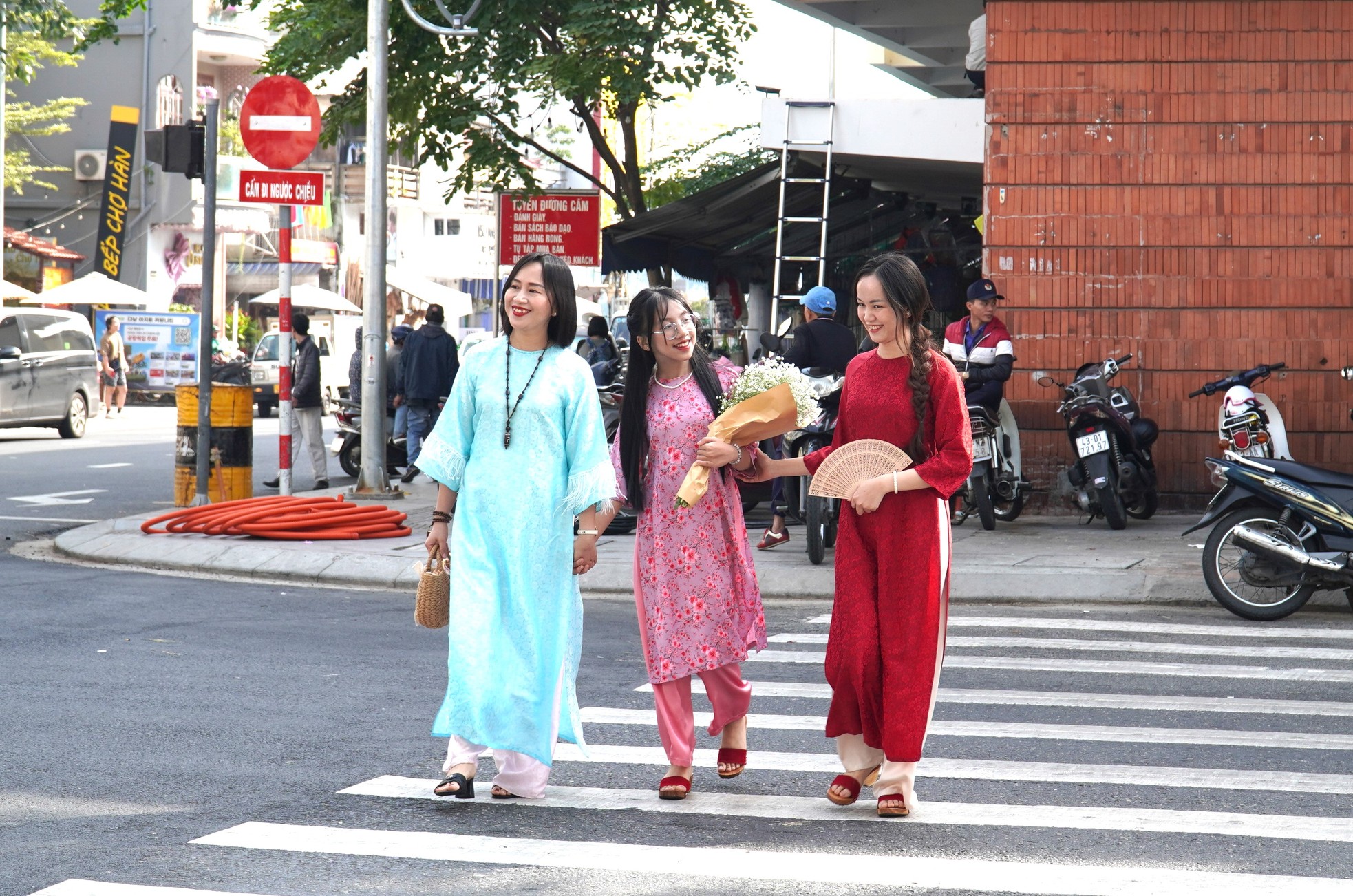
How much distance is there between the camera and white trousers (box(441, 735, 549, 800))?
5.13 metres

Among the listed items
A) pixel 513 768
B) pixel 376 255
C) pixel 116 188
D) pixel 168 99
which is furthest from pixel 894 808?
pixel 168 99

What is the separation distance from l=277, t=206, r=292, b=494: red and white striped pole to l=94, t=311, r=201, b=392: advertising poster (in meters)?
21.7

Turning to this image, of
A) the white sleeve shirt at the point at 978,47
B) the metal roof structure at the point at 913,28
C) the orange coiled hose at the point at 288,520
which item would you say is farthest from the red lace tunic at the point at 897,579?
the metal roof structure at the point at 913,28

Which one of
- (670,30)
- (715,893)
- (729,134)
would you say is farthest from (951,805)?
(729,134)

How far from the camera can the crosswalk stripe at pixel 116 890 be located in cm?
411

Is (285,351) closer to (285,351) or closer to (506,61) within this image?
(285,351)

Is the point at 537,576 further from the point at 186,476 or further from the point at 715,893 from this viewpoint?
the point at 186,476

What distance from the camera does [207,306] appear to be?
40.3 feet

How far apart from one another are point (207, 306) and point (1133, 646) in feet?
24.8

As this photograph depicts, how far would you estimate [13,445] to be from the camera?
21984 millimetres

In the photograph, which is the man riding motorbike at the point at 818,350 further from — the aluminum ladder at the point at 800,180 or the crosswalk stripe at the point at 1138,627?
the crosswalk stripe at the point at 1138,627

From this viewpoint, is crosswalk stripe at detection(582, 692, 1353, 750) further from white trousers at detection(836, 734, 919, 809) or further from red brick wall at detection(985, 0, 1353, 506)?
red brick wall at detection(985, 0, 1353, 506)

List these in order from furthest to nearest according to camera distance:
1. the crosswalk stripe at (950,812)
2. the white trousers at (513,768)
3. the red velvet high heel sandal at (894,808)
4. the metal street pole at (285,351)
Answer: the metal street pole at (285,351) < the white trousers at (513,768) < the red velvet high heel sandal at (894,808) < the crosswalk stripe at (950,812)

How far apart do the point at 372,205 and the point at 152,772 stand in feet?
30.0
